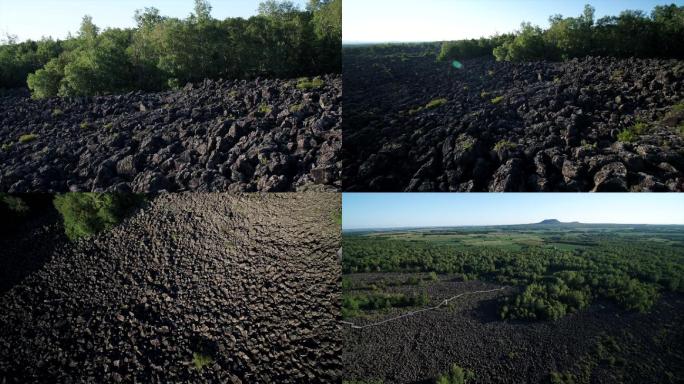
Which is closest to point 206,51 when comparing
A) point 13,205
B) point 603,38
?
point 13,205

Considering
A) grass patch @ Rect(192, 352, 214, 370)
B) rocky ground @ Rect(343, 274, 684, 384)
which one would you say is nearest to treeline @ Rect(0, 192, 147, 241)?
grass patch @ Rect(192, 352, 214, 370)

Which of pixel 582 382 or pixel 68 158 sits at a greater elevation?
pixel 68 158

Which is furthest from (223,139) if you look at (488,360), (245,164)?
(488,360)

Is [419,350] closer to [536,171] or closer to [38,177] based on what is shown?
[536,171]

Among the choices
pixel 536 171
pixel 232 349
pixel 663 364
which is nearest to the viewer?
pixel 536 171

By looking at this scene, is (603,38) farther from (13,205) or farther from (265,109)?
(13,205)

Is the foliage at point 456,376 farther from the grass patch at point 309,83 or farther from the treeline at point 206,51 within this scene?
the treeline at point 206,51
